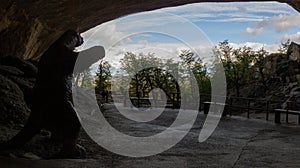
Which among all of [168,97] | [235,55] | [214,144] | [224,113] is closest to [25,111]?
[214,144]

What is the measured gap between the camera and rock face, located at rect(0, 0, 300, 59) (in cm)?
707

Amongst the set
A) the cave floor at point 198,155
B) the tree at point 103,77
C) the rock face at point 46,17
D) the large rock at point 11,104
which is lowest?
the cave floor at point 198,155

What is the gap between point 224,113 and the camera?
12.6m

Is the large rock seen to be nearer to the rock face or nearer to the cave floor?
the cave floor

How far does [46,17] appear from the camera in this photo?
8.17 m

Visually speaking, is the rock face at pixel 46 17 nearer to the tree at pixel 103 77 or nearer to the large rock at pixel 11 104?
the large rock at pixel 11 104

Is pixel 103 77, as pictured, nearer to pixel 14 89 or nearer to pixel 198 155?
pixel 14 89

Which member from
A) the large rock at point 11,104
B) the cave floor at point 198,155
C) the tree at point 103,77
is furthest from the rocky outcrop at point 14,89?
the tree at point 103,77

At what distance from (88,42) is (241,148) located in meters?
5.81

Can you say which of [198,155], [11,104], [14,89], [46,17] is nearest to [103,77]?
[46,17]

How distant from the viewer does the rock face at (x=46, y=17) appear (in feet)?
23.2

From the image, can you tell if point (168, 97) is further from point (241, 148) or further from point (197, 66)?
point (241, 148)

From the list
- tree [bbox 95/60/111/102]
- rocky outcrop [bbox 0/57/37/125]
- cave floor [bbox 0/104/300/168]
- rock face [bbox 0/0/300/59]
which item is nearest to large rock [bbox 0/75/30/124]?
rocky outcrop [bbox 0/57/37/125]

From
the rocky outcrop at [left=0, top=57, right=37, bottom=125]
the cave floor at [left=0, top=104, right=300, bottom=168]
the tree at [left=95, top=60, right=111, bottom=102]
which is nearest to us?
the cave floor at [left=0, top=104, right=300, bottom=168]
